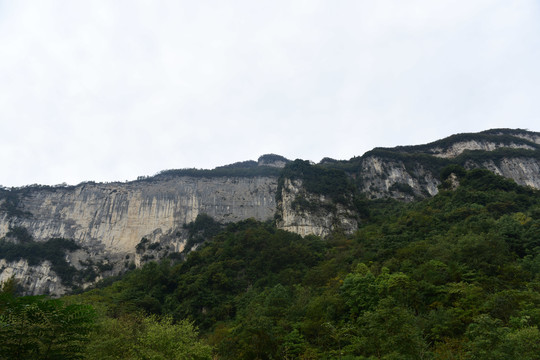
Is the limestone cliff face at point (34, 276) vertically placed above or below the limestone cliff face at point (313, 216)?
below

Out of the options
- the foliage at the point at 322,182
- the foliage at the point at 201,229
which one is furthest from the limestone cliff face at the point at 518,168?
the foliage at the point at 201,229

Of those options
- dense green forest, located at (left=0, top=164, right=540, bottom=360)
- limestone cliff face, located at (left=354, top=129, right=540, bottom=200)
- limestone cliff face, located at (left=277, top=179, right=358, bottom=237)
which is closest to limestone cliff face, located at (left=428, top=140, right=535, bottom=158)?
limestone cliff face, located at (left=354, top=129, right=540, bottom=200)

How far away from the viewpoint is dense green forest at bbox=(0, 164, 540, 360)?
11.4 meters

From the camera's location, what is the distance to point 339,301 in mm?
22969

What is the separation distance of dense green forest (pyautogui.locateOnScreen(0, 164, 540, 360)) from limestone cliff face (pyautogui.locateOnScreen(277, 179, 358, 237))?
6.75m

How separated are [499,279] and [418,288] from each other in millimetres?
4755

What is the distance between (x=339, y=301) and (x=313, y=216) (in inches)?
1436

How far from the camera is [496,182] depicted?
47344mm

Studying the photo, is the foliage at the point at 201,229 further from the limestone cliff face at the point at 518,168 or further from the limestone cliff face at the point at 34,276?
the limestone cliff face at the point at 518,168

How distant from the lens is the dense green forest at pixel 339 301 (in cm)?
1141

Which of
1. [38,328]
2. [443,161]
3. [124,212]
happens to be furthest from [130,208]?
[38,328]

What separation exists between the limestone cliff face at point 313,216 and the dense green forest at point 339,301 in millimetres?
6749

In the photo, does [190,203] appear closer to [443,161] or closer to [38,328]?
[443,161]

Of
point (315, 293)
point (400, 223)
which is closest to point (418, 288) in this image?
point (315, 293)
